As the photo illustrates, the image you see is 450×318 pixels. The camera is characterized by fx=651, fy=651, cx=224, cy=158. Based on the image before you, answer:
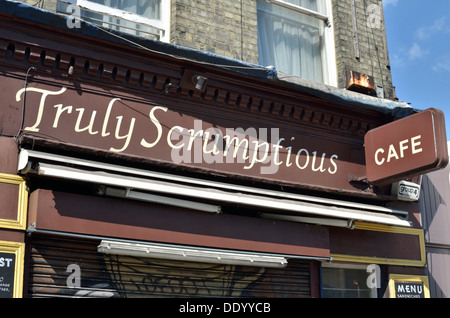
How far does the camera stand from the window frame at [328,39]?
1100 centimetres

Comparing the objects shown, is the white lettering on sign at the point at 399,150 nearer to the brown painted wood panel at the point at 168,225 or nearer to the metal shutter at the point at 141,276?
the brown painted wood panel at the point at 168,225

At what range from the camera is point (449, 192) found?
37.8ft

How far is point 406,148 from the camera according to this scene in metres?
9.06

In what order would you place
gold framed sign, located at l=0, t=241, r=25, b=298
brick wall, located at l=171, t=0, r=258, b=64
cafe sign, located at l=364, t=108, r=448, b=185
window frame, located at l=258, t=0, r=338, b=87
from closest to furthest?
gold framed sign, located at l=0, t=241, r=25, b=298
cafe sign, located at l=364, t=108, r=448, b=185
brick wall, located at l=171, t=0, r=258, b=64
window frame, located at l=258, t=0, r=338, b=87

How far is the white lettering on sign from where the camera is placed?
352 inches

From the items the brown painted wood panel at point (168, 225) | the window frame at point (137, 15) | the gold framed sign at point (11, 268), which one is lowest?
the gold framed sign at point (11, 268)

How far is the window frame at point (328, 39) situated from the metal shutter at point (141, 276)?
348 cm

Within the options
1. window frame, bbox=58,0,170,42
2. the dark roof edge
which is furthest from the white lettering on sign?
window frame, bbox=58,0,170,42

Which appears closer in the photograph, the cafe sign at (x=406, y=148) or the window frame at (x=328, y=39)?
the cafe sign at (x=406, y=148)

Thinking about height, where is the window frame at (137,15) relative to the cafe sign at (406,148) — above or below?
above

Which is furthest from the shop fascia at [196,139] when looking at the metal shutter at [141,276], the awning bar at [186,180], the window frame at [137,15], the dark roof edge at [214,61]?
the window frame at [137,15]

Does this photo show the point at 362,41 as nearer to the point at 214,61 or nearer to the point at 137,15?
the point at 214,61

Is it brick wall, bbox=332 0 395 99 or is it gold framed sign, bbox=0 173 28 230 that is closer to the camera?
gold framed sign, bbox=0 173 28 230

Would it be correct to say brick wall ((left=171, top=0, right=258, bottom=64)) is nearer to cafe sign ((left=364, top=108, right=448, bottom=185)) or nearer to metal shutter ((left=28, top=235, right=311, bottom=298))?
cafe sign ((left=364, top=108, right=448, bottom=185))
